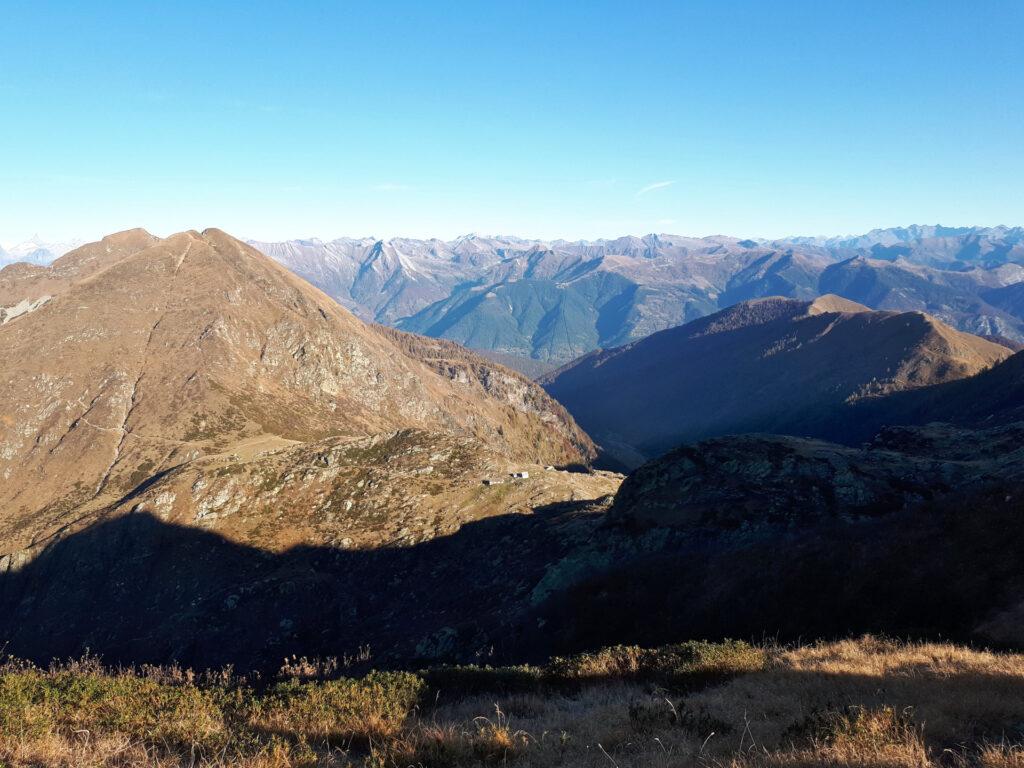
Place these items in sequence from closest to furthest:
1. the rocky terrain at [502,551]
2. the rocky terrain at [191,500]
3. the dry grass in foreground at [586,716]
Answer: the dry grass in foreground at [586,716] → the rocky terrain at [502,551] → the rocky terrain at [191,500]

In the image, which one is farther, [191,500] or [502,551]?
[191,500]

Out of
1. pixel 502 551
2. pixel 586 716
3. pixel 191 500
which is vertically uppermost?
pixel 586 716

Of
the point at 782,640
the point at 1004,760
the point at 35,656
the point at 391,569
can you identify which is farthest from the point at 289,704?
the point at 35,656

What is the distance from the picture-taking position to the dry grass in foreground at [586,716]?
10219 mm

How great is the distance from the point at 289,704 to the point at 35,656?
333 feet

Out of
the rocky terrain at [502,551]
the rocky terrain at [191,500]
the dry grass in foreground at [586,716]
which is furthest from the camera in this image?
the rocky terrain at [191,500]

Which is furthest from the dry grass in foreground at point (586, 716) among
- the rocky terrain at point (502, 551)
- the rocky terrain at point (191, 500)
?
the rocky terrain at point (191, 500)

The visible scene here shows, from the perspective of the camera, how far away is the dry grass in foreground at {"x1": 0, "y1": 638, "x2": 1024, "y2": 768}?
402 inches

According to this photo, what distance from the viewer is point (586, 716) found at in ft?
43.6

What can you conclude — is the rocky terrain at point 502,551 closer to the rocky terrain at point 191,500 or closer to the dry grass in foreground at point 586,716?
the rocky terrain at point 191,500

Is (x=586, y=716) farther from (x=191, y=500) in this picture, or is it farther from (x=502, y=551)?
(x=191, y=500)

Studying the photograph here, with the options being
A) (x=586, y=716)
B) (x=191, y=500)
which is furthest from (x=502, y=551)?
(x=191, y=500)

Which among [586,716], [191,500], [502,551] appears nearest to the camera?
[586,716]

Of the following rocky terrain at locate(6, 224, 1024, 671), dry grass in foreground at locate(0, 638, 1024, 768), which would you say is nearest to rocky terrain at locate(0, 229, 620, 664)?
rocky terrain at locate(6, 224, 1024, 671)
